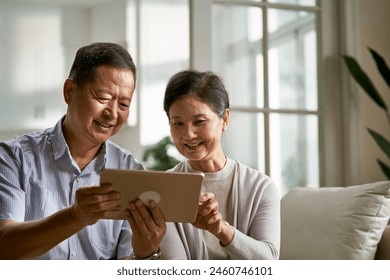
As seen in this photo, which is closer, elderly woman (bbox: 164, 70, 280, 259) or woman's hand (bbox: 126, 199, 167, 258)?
woman's hand (bbox: 126, 199, 167, 258)

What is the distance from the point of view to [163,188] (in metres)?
1.10

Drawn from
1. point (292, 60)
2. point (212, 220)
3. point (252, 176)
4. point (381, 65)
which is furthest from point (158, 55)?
point (212, 220)

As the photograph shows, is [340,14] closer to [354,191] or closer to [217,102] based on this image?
[354,191]

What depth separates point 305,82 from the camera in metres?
2.47

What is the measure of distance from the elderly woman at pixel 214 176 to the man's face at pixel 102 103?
0.40ft

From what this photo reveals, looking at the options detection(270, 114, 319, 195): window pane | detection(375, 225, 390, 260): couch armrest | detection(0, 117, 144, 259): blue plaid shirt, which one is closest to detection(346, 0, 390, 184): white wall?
detection(270, 114, 319, 195): window pane

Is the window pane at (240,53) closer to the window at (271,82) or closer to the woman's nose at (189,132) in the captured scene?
the window at (271,82)

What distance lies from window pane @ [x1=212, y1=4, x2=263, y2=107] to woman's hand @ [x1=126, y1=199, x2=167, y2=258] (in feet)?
3.86

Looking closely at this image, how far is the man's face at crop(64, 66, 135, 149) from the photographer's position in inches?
49.9

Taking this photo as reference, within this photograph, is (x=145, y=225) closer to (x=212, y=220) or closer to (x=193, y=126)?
(x=212, y=220)

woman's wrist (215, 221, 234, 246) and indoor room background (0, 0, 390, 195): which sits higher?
indoor room background (0, 0, 390, 195)

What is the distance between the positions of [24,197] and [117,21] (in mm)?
2997

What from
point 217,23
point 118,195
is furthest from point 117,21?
point 118,195

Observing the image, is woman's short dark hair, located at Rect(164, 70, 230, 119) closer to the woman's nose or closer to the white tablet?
the woman's nose
